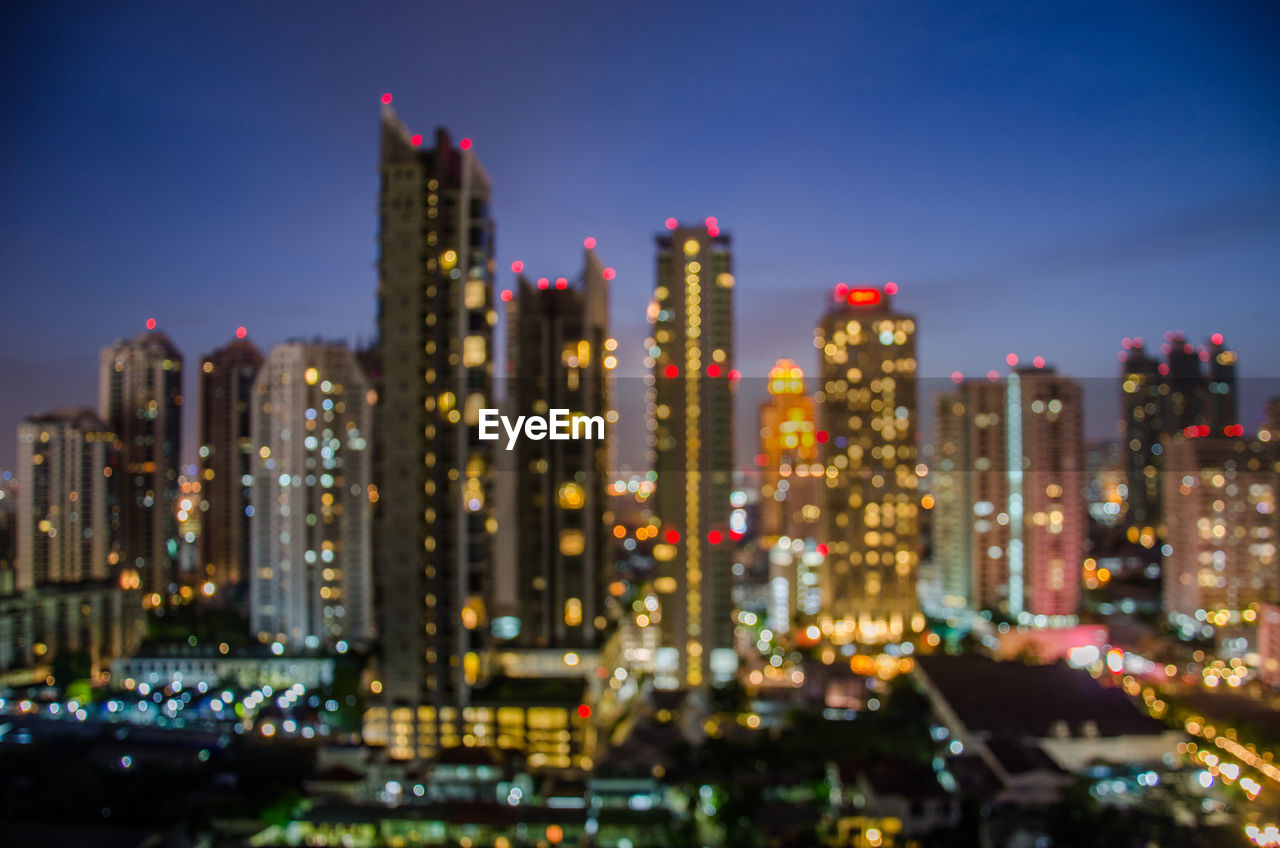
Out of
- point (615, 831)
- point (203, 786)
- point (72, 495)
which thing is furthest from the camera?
point (72, 495)

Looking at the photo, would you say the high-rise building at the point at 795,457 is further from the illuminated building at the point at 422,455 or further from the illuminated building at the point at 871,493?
the illuminated building at the point at 422,455

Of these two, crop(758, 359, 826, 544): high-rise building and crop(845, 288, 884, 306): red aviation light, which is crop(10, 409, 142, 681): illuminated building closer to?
crop(758, 359, 826, 544): high-rise building

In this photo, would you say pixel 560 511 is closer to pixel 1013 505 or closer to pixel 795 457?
pixel 795 457

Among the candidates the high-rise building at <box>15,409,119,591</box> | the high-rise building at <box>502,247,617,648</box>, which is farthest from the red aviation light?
the high-rise building at <box>15,409,119,591</box>

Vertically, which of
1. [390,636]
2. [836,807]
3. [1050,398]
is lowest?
[836,807]

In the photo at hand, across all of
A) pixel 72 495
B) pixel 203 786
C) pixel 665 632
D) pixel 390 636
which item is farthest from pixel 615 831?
pixel 72 495

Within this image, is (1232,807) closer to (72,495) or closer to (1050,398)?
(1050,398)
